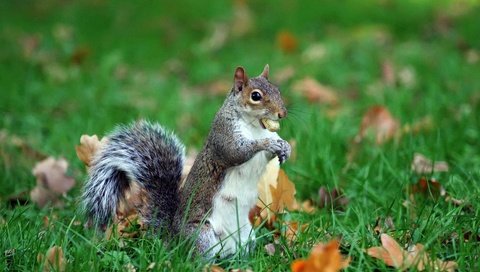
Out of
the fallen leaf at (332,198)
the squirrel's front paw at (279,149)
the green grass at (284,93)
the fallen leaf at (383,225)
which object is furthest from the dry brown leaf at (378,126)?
the squirrel's front paw at (279,149)

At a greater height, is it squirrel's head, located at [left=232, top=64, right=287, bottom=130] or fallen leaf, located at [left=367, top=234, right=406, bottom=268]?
squirrel's head, located at [left=232, top=64, right=287, bottom=130]

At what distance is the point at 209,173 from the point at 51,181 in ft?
3.18

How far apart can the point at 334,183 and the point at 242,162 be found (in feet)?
2.51

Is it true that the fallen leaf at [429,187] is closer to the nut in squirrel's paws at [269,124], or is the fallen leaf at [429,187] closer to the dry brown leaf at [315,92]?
Result: the nut in squirrel's paws at [269,124]

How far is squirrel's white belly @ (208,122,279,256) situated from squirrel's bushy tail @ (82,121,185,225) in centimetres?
20

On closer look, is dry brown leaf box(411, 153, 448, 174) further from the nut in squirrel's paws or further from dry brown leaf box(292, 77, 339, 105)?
dry brown leaf box(292, 77, 339, 105)

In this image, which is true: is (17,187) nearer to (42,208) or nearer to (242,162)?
(42,208)

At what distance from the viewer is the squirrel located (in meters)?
2.31

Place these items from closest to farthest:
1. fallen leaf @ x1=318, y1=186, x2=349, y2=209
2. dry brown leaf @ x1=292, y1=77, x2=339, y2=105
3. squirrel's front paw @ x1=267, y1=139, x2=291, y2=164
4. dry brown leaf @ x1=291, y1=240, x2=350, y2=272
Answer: dry brown leaf @ x1=291, y1=240, x2=350, y2=272 < squirrel's front paw @ x1=267, y1=139, x2=291, y2=164 < fallen leaf @ x1=318, y1=186, x2=349, y2=209 < dry brown leaf @ x1=292, y1=77, x2=339, y2=105

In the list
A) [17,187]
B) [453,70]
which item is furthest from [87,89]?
[453,70]

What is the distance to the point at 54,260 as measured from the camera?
7.07ft

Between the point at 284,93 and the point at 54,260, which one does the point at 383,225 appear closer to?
the point at 54,260

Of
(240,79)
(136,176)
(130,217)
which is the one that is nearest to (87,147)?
(130,217)

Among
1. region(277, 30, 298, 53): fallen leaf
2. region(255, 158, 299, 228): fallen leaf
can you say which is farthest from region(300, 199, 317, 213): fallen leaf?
region(277, 30, 298, 53): fallen leaf
